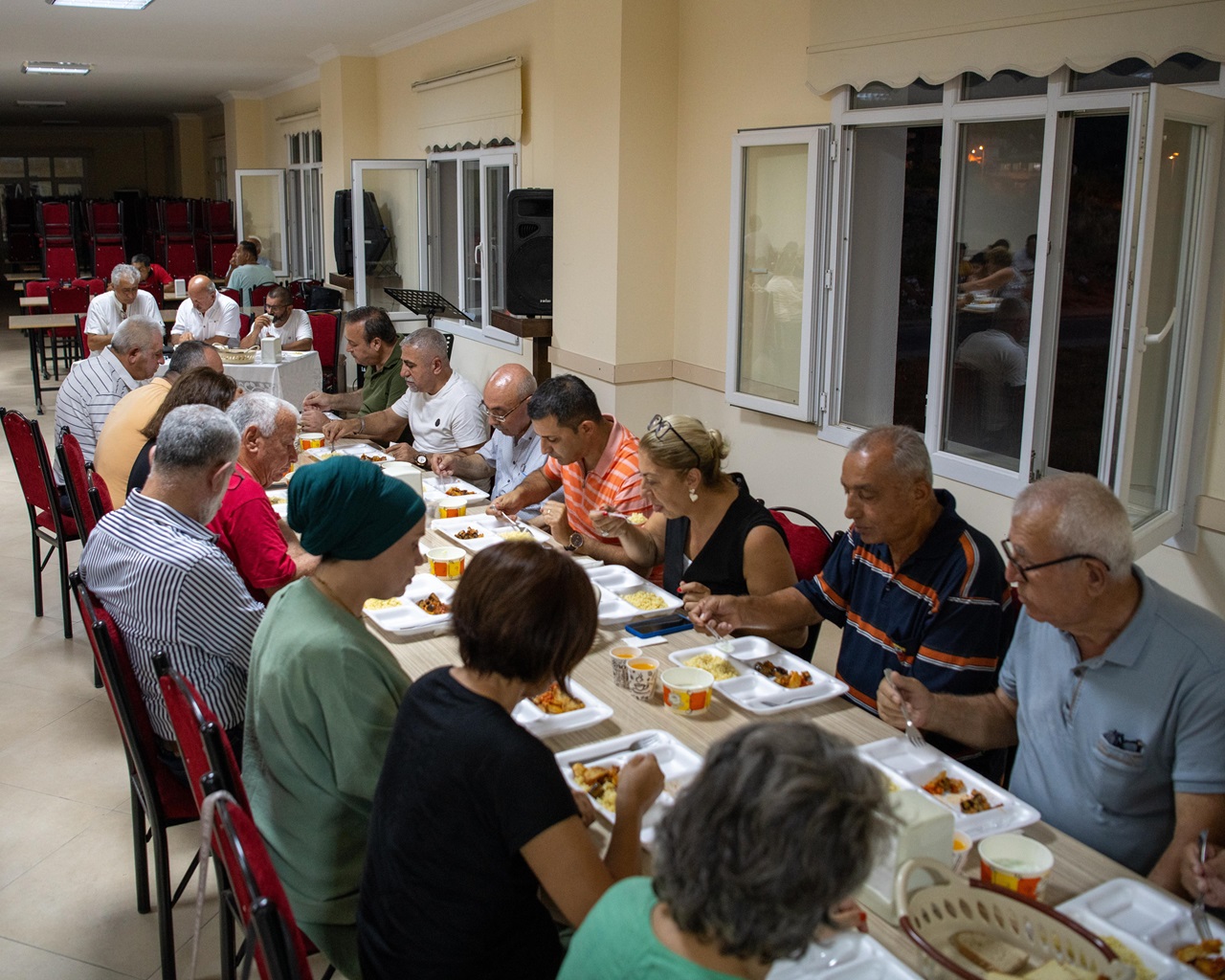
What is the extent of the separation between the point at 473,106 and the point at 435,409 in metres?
3.41

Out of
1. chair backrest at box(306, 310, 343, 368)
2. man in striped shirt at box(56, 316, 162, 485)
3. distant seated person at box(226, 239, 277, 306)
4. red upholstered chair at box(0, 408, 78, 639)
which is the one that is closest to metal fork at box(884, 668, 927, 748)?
red upholstered chair at box(0, 408, 78, 639)

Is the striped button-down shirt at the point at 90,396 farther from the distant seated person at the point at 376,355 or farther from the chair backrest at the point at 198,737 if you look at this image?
the chair backrest at the point at 198,737

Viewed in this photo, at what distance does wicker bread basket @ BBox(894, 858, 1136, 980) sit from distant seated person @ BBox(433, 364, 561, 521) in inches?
107

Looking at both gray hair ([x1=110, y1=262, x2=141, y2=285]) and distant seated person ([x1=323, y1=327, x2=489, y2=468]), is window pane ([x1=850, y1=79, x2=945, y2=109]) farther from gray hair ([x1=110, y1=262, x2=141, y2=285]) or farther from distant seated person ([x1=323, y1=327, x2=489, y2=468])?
gray hair ([x1=110, y1=262, x2=141, y2=285])

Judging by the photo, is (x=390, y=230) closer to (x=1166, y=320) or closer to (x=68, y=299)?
(x=68, y=299)

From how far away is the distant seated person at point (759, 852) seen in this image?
107cm

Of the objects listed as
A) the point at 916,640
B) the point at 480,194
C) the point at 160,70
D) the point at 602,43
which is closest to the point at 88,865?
the point at 916,640

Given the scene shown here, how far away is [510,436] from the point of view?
14.7ft

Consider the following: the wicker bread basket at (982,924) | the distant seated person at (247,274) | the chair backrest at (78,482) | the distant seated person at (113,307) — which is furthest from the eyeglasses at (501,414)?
the distant seated person at (247,274)

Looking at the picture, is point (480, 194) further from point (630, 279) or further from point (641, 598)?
point (641, 598)

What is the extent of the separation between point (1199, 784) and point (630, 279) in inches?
174

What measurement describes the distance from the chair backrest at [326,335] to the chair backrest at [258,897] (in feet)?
25.2

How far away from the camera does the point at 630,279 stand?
230 inches

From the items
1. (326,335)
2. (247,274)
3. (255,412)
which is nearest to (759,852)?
(255,412)
